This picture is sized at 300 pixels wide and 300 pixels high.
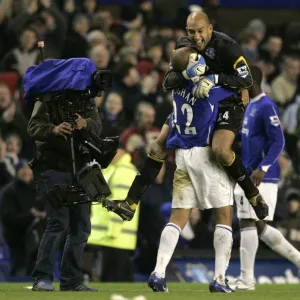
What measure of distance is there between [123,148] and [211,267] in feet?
7.17

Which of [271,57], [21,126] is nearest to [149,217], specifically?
[21,126]

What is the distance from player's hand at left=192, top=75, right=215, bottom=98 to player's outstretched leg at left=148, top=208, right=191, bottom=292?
108 cm

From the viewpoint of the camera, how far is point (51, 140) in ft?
40.1

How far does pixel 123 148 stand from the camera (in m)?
18.0

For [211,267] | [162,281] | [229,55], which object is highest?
[229,55]

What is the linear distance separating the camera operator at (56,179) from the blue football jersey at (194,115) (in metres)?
0.83

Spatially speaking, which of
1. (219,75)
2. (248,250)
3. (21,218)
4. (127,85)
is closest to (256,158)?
(248,250)

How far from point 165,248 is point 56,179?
1238 millimetres

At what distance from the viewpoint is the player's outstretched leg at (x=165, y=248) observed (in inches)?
464

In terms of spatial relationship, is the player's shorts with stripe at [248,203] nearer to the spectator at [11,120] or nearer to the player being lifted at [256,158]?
the player being lifted at [256,158]

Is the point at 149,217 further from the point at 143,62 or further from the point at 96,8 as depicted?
the point at 96,8

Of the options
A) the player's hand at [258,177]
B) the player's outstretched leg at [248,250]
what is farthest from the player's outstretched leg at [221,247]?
the player's outstretched leg at [248,250]

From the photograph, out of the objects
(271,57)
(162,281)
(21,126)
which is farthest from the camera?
(271,57)

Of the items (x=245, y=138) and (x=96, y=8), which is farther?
(x=96, y=8)
